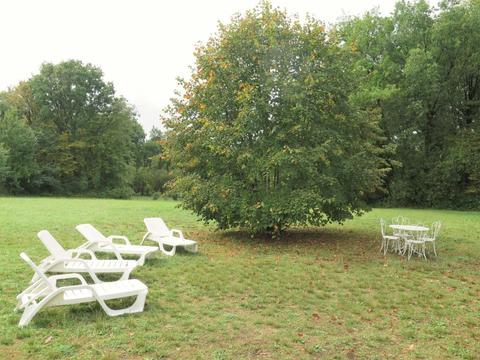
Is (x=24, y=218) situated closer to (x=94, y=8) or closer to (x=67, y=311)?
(x=94, y=8)

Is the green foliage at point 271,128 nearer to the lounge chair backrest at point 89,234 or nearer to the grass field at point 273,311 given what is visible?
the grass field at point 273,311

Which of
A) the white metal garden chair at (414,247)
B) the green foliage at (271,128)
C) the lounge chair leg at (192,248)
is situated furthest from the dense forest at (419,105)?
the lounge chair leg at (192,248)

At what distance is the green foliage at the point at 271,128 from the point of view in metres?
10.5

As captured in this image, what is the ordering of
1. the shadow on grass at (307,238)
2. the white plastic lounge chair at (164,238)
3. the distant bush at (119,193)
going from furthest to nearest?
1. the distant bush at (119,193)
2. the shadow on grass at (307,238)
3. the white plastic lounge chair at (164,238)

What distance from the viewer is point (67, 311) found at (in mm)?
5137

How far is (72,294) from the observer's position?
4965 mm

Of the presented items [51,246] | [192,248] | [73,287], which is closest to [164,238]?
[192,248]

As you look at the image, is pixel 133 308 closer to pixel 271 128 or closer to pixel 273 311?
pixel 273 311

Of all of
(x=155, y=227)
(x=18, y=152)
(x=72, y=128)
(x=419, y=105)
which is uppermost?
(x=72, y=128)

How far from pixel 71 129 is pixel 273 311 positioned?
44559 millimetres

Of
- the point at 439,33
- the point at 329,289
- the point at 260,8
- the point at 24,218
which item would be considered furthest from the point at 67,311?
the point at 439,33

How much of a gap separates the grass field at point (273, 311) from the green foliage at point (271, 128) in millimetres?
1360

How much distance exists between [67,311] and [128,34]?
671 inches

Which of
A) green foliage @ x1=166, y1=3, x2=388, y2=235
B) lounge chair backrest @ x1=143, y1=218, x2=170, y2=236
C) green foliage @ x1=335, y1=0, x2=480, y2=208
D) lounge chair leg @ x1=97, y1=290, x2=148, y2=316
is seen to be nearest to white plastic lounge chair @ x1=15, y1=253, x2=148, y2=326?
lounge chair leg @ x1=97, y1=290, x2=148, y2=316
